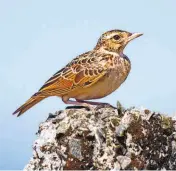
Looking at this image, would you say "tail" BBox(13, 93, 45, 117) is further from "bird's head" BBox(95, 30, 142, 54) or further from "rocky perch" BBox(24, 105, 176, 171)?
"bird's head" BBox(95, 30, 142, 54)

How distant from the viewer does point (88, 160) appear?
32.5 feet

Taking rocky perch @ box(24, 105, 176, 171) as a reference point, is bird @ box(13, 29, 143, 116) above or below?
above

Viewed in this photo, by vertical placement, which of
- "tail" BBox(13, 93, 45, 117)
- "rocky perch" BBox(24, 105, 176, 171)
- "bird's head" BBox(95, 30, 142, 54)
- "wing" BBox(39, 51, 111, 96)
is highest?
"bird's head" BBox(95, 30, 142, 54)

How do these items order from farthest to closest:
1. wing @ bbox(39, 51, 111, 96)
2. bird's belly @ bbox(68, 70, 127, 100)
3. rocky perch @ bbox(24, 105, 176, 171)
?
wing @ bbox(39, 51, 111, 96), bird's belly @ bbox(68, 70, 127, 100), rocky perch @ bbox(24, 105, 176, 171)

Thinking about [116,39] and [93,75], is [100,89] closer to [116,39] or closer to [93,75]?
[93,75]

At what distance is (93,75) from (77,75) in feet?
1.31

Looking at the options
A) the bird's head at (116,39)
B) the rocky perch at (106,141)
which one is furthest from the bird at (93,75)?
the rocky perch at (106,141)

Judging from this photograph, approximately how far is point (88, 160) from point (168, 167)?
4.36 feet

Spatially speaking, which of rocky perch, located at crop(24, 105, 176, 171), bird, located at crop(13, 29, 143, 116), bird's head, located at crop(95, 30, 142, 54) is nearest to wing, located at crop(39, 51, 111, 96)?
bird, located at crop(13, 29, 143, 116)

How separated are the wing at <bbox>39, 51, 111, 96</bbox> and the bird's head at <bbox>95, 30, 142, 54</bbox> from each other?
0.29 m

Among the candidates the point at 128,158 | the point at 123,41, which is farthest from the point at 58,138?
the point at 123,41

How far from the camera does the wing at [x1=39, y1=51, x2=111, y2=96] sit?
11477 mm

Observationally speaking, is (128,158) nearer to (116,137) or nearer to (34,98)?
(116,137)

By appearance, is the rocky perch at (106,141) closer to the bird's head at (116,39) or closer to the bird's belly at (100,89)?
the bird's belly at (100,89)
